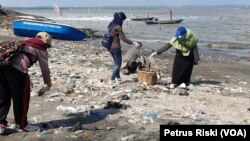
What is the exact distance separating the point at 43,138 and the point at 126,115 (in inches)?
63.4

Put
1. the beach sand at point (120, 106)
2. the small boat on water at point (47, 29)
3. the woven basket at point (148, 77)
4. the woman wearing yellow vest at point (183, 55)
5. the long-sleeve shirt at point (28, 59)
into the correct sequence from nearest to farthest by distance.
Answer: the long-sleeve shirt at point (28, 59), the beach sand at point (120, 106), the woven basket at point (148, 77), the woman wearing yellow vest at point (183, 55), the small boat on water at point (47, 29)

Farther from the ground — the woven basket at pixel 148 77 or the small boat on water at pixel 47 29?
the small boat on water at pixel 47 29

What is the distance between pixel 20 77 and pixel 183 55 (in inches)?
198

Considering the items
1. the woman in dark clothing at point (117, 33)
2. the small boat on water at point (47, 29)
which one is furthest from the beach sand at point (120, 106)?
the small boat on water at point (47, 29)

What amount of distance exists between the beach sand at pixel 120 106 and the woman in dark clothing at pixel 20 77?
37 cm

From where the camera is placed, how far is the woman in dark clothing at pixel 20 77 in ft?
20.8

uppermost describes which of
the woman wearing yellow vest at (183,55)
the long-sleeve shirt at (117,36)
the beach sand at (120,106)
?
the long-sleeve shirt at (117,36)

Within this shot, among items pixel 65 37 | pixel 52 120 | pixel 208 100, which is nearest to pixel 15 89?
pixel 52 120

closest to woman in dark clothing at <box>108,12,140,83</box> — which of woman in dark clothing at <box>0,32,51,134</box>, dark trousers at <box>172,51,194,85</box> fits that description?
dark trousers at <box>172,51,194,85</box>

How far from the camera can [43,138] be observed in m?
6.45

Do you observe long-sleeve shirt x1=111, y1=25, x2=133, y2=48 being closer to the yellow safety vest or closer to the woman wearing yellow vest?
the woman wearing yellow vest

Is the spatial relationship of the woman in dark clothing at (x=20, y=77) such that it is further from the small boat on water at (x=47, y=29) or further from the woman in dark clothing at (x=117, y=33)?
the small boat on water at (x=47, y=29)

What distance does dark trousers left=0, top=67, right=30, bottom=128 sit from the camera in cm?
633

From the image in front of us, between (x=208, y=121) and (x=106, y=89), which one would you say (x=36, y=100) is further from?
(x=208, y=121)
